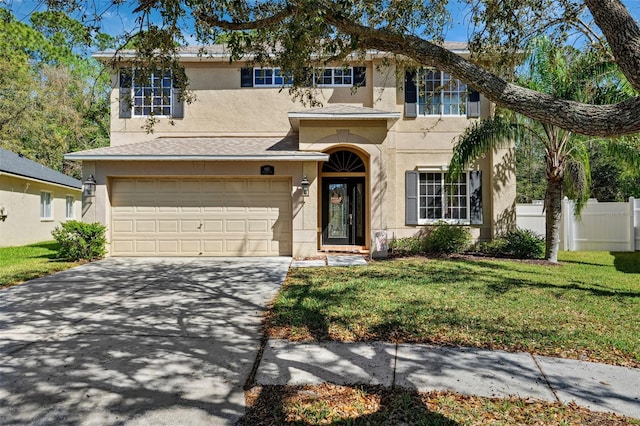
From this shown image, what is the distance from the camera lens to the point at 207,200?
11.7 meters

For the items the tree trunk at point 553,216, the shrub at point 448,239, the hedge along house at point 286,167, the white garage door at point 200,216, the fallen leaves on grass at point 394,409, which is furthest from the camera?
the shrub at point 448,239

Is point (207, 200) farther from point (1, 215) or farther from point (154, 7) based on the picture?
point (1, 215)

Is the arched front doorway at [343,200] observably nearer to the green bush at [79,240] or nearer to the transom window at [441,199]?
the transom window at [441,199]

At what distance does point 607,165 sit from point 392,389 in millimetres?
28321

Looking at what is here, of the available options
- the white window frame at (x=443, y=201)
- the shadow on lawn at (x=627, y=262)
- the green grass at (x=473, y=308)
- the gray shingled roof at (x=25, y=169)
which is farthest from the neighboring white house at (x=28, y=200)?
the shadow on lawn at (x=627, y=262)

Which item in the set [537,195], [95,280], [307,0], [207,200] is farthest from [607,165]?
[95,280]

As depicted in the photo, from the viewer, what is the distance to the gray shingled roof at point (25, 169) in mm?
15078

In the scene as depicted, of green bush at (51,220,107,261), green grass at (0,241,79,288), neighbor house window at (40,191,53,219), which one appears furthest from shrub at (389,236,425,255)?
neighbor house window at (40,191,53,219)

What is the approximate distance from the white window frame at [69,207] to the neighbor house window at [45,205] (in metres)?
1.66

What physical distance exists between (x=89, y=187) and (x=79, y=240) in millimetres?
1640

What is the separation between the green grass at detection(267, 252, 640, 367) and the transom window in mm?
3735

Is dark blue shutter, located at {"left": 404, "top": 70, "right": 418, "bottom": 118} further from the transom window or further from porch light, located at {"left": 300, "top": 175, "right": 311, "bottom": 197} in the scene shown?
porch light, located at {"left": 300, "top": 175, "right": 311, "bottom": 197}

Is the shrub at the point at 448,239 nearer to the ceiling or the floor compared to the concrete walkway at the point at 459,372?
nearer to the ceiling

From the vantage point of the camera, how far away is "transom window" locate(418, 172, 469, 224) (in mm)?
13289
